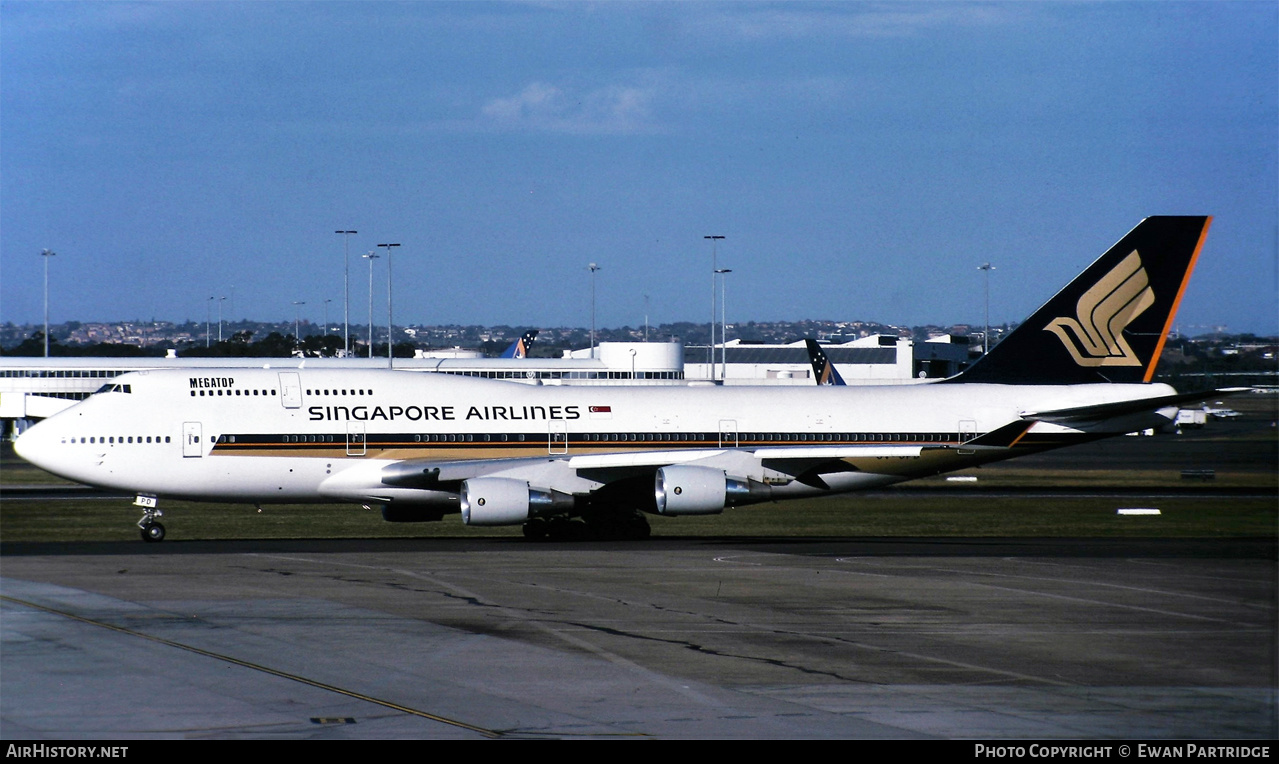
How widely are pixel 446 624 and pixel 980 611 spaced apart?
936 centimetres

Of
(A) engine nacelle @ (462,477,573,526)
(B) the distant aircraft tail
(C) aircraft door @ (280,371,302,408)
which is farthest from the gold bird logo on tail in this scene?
(B) the distant aircraft tail

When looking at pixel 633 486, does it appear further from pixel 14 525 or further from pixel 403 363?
pixel 403 363

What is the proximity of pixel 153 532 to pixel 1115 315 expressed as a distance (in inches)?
1148

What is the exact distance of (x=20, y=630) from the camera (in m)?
19.2

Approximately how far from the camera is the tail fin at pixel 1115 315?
39875 mm

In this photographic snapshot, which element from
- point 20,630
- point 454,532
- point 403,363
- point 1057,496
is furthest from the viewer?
point 403,363

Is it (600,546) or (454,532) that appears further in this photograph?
(454,532)

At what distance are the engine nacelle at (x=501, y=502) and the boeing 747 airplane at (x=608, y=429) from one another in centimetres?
6

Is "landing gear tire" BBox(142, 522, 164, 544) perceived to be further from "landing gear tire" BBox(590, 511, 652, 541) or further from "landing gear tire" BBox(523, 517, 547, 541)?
"landing gear tire" BBox(590, 511, 652, 541)

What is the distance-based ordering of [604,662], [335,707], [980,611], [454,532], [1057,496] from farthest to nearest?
[1057,496]
[454,532]
[980,611]
[604,662]
[335,707]

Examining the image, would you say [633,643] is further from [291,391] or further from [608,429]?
[291,391]

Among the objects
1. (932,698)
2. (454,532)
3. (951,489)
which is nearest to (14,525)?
(454,532)

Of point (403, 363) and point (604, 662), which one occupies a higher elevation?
point (403, 363)

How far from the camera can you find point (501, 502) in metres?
32.8
